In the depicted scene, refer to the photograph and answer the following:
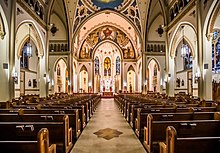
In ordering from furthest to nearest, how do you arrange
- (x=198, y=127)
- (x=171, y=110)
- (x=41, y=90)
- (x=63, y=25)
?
(x=63, y=25) → (x=41, y=90) → (x=171, y=110) → (x=198, y=127)

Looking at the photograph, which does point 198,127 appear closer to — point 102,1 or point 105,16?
point 102,1

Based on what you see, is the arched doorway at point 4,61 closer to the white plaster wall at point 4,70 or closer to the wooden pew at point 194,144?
the white plaster wall at point 4,70

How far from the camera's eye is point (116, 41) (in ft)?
119

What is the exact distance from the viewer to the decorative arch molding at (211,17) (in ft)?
36.1

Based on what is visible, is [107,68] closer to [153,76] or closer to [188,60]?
[153,76]

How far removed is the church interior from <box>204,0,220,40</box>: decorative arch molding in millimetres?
44

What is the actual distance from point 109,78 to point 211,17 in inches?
1192

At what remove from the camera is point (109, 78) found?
41.2 metres

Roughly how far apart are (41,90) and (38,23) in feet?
15.9

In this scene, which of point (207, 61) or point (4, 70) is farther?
point (207, 61)

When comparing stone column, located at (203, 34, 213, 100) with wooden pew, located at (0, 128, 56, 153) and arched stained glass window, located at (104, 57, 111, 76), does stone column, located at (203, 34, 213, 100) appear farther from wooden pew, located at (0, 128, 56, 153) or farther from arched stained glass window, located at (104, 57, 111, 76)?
arched stained glass window, located at (104, 57, 111, 76)

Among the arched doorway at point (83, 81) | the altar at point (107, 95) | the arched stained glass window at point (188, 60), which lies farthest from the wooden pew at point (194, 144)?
the arched doorway at point (83, 81)

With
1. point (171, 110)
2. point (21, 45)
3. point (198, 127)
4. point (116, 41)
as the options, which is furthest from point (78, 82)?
point (198, 127)

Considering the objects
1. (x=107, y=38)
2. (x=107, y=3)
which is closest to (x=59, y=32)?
(x=107, y=3)
